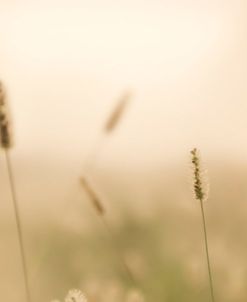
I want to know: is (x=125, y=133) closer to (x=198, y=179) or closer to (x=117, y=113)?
(x=117, y=113)

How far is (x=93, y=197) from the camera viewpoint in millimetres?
1147

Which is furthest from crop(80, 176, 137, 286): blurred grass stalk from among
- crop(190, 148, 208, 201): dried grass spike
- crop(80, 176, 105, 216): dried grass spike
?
crop(190, 148, 208, 201): dried grass spike

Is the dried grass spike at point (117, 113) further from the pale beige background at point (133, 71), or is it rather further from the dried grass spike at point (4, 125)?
the dried grass spike at point (4, 125)

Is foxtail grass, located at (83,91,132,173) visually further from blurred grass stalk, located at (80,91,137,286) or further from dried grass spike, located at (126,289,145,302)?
dried grass spike, located at (126,289,145,302)

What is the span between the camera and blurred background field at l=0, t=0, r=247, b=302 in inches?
44.9

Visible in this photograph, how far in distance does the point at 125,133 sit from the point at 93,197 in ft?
0.44

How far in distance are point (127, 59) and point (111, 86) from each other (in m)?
0.06

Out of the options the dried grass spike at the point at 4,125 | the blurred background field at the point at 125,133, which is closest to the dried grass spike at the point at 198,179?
the blurred background field at the point at 125,133

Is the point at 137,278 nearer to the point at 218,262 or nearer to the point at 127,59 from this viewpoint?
the point at 218,262

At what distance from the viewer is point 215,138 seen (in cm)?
115

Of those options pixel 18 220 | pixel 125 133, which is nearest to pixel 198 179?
pixel 125 133

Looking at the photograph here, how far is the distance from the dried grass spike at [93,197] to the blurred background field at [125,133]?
0.01 m

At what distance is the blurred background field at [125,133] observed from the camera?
3.74 ft

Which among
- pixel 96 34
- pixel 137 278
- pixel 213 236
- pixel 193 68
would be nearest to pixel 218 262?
pixel 213 236
